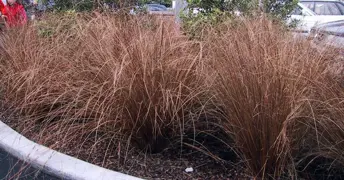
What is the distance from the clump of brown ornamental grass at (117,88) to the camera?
3.98 meters

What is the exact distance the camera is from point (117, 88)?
389 cm

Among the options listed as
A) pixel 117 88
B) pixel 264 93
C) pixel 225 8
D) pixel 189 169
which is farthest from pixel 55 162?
pixel 225 8

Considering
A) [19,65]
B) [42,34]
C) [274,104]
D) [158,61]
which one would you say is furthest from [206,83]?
[42,34]

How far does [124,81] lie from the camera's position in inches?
156

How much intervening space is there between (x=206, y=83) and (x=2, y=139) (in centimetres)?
210

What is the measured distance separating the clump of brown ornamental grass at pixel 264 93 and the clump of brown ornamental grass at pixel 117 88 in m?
0.40

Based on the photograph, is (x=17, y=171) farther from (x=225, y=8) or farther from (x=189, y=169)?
(x=225, y=8)

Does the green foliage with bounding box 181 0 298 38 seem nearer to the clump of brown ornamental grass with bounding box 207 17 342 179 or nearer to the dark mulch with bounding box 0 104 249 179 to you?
the dark mulch with bounding box 0 104 249 179

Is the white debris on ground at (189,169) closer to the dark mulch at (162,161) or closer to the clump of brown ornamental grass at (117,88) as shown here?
the dark mulch at (162,161)

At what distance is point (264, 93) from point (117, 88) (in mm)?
1186

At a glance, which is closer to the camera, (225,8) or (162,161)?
(162,161)

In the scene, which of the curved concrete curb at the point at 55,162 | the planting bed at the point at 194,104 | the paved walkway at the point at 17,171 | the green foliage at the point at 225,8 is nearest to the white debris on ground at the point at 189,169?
the planting bed at the point at 194,104

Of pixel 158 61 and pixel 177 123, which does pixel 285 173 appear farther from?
pixel 158 61

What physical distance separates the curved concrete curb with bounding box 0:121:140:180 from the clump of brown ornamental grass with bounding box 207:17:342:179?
0.92 metres
